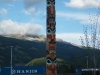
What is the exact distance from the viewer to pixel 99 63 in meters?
24.7

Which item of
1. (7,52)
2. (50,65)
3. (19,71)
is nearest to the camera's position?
(50,65)

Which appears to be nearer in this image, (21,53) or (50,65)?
(50,65)

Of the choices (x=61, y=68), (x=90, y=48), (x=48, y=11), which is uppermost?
(x=48, y=11)

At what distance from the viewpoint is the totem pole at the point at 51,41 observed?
33438 millimetres

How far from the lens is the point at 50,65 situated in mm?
33281

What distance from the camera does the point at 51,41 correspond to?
3403 centimetres

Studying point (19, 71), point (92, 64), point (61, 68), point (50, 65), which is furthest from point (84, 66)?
point (61, 68)

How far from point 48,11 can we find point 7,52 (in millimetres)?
153063

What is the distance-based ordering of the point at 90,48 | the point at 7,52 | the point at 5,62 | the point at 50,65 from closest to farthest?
the point at 90,48 → the point at 50,65 → the point at 5,62 → the point at 7,52

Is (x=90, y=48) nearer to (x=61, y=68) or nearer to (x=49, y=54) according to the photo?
(x=49, y=54)

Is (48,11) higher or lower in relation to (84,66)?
higher

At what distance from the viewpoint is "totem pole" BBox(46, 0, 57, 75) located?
33.4 metres

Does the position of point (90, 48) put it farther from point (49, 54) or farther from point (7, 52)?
point (7, 52)

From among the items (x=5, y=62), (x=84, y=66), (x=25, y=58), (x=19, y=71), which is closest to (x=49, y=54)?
(x=84, y=66)
